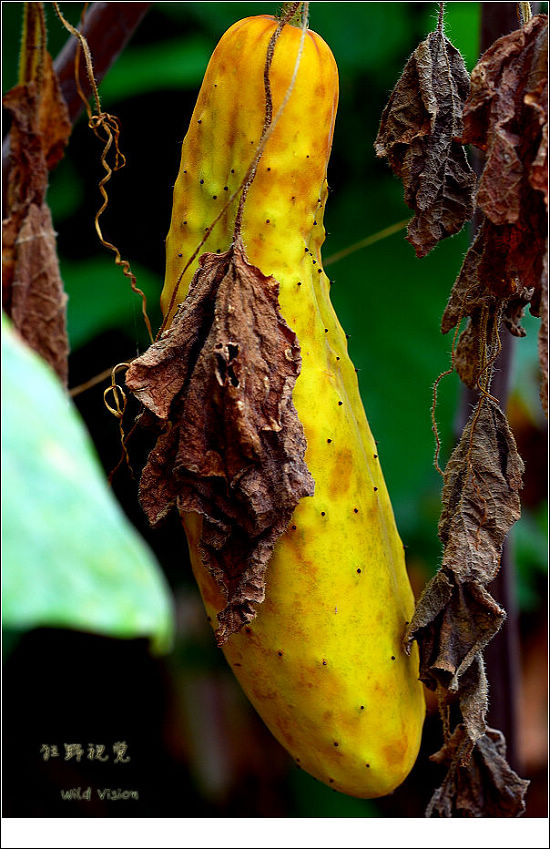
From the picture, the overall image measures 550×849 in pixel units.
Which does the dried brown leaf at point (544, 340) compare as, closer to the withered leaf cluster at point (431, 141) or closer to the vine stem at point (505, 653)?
the withered leaf cluster at point (431, 141)

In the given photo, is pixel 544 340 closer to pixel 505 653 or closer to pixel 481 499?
pixel 481 499

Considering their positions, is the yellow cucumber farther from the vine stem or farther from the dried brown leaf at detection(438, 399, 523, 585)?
the vine stem

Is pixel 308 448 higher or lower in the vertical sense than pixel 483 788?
higher

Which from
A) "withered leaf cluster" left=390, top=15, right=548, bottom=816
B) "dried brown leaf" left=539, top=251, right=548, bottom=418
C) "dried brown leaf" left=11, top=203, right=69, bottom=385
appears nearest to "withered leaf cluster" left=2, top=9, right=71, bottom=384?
"dried brown leaf" left=11, top=203, right=69, bottom=385

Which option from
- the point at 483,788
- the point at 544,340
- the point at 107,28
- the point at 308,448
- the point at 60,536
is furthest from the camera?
the point at 107,28

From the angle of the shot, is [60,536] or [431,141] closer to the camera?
[60,536]

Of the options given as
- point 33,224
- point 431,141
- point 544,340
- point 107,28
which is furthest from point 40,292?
point 544,340
